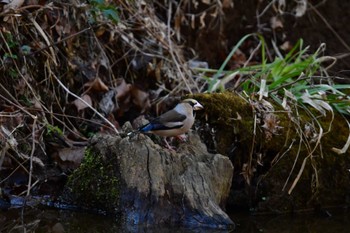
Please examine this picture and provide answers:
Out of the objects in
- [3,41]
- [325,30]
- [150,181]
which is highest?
[3,41]

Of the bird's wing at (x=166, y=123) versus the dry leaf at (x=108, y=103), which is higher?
the bird's wing at (x=166, y=123)

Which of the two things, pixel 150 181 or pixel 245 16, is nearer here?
pixel 150 181

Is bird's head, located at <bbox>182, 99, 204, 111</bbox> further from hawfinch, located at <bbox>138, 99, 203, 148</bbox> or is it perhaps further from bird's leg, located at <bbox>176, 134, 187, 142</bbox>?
bird's leg, located at <bbox>176, 134, 187, 142</bbox>

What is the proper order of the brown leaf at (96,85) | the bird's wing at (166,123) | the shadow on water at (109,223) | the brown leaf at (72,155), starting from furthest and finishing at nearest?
1. the brown leaf at (96,85)
2. the brown leaf at (72,155)
3. the bird's wing at (166,123)
4. the shadow on water at (109,223)

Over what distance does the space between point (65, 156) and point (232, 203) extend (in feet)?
4.79

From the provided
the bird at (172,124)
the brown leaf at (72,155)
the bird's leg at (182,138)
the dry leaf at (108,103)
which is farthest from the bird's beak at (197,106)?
the dry leaf at (108,103)

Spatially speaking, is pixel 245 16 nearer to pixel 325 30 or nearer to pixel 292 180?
pixel 325 30

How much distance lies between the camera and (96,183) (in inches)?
201

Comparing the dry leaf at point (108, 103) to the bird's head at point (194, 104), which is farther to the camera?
the dry leaf at point (108, 103)

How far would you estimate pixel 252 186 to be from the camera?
5.62 meters

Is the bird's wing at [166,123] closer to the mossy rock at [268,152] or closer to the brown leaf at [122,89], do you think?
the mossy rock at [268,152]

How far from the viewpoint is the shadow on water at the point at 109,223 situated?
469 centimetres

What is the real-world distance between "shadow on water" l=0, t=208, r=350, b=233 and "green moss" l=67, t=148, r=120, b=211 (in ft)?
0.37

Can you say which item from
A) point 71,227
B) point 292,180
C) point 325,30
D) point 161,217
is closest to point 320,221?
point 292,180
